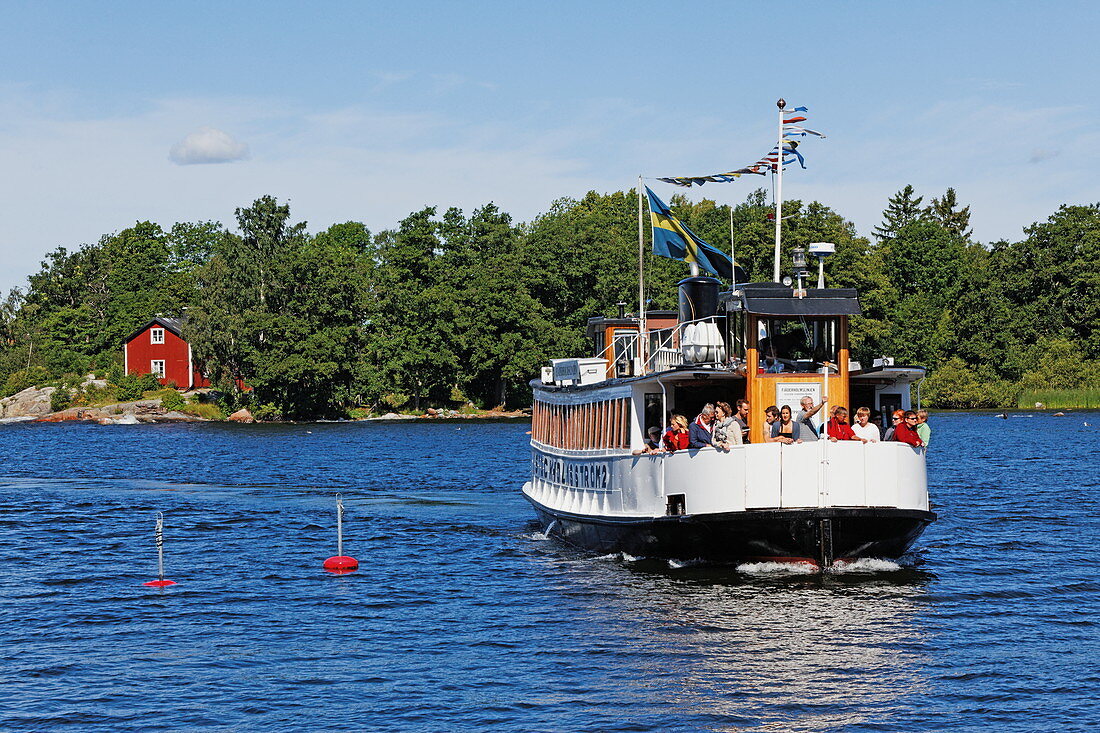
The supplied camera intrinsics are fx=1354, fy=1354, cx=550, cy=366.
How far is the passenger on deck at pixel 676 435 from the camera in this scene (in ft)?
92.2

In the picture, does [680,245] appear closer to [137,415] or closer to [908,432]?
[908,432]

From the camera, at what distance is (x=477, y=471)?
64312 millimetres

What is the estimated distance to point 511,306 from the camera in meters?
125

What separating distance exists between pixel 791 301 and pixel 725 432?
3.49 metres

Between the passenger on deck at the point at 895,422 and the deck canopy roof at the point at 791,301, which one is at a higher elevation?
the deck canopy roof at the point at 791,301

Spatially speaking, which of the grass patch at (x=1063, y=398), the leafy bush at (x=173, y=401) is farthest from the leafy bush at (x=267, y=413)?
the grass patch at (x=1063, y=398)

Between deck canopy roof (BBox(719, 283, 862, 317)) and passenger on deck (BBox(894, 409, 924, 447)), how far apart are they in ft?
7.96

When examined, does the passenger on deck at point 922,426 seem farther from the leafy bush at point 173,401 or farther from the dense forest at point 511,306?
the leafy bush at point 173,401

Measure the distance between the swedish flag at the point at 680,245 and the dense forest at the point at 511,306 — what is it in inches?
3241

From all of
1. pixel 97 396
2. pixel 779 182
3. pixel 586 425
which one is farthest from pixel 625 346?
pixel 97 396

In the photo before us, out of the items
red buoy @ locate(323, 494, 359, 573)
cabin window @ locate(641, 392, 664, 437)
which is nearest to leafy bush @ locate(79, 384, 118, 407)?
red buoy @ locate(323, 494, 359, 573)

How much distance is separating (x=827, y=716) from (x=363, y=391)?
105 m

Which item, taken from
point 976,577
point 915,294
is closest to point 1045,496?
point 976,577

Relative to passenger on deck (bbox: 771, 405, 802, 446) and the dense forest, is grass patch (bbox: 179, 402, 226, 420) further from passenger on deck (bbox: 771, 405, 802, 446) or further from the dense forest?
passenger on deck (bbox: 771, 405, 802, 446)
